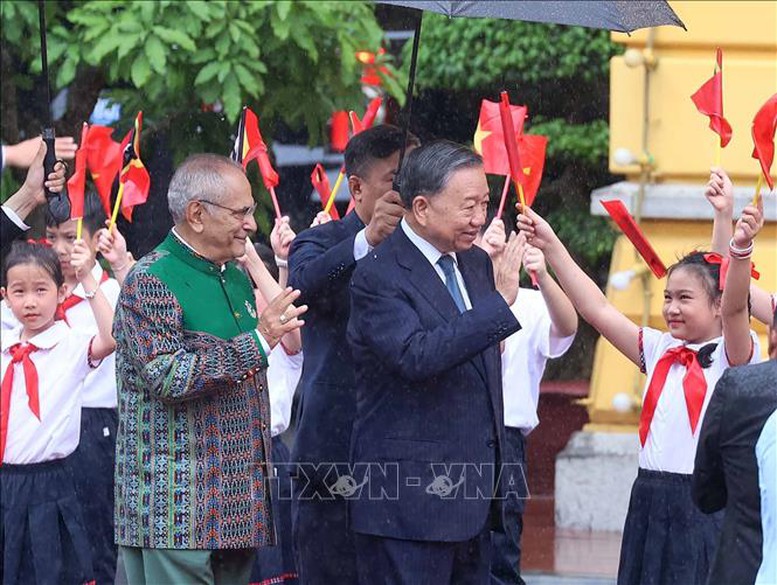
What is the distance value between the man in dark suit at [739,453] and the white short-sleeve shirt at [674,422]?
4.08 feet

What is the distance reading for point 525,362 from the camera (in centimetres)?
725

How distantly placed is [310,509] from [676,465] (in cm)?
127

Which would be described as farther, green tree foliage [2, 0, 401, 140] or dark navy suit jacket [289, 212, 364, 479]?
green tree foliage [2, 0, 401, 140]

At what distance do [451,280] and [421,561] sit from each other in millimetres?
888

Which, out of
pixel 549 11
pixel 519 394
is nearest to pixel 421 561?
pixel 549 11

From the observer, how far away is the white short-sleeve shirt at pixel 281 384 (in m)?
7.15

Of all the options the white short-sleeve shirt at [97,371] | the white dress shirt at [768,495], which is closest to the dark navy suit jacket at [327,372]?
the white short-sleeve shirt at [97,371]

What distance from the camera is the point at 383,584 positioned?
5172 millimetres

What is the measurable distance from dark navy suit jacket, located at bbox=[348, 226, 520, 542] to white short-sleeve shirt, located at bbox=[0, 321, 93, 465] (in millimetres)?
1711

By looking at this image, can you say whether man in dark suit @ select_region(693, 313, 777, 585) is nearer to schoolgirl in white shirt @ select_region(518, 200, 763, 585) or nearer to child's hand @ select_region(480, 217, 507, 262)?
schoolgirl in white shirt @ select_region(518, 200, 763, 585)

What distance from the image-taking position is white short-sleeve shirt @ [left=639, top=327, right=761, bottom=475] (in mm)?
5719

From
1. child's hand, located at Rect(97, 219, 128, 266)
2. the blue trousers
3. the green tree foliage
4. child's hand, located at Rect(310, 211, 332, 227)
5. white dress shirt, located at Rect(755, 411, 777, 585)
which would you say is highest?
the green tree foliage

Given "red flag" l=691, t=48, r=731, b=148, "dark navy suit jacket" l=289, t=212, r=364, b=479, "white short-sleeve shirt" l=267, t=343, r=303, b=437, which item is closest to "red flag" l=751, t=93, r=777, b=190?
"red flag" l=691, t=48, r=731, b=148

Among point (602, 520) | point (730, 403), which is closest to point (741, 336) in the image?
point (730, 403)
